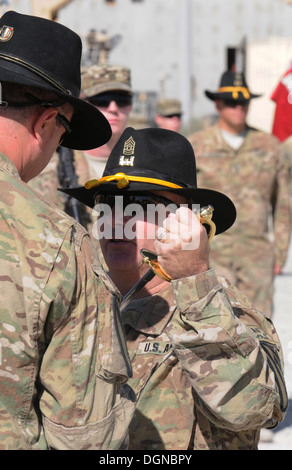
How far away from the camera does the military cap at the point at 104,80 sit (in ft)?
18.9

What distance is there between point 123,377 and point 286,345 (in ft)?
19.8

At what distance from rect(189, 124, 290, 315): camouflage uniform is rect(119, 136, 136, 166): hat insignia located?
4.29 metres

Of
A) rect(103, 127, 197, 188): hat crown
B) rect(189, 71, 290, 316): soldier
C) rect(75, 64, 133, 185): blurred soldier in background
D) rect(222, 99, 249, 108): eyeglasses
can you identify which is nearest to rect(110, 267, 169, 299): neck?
rect(103, 127, 197, 188): hat crown

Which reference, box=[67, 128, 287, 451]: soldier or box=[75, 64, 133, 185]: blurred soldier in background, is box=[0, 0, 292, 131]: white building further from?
box=[67, 128, 287, 451]: soldier

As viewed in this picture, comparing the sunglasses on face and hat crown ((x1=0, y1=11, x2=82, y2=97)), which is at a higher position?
hat crown ((x1=0, y1=11, x2=82, y2=97))

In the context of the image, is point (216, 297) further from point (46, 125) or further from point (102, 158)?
point (102, 158)

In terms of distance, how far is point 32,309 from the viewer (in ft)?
5.93

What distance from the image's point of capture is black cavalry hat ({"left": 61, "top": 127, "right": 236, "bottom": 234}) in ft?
8.93

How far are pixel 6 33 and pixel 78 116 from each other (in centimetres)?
41

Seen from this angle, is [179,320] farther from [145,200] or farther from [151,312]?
[145,200]

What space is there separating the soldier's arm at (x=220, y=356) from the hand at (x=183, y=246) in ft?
0.10

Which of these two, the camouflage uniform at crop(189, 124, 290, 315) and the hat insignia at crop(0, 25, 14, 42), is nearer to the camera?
the hat insignia at crop(0, 25, 14, 42)

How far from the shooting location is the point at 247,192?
23.9 ft

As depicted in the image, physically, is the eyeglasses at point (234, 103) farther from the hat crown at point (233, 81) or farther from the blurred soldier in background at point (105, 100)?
the blurred soldier in background at point (105, 100)
